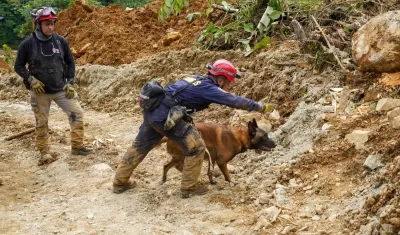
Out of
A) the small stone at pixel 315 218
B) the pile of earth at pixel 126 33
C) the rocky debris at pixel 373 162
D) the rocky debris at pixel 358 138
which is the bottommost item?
the pile of earth at pixel 126 33

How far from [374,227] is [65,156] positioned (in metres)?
5.23

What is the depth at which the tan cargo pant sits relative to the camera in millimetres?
7973

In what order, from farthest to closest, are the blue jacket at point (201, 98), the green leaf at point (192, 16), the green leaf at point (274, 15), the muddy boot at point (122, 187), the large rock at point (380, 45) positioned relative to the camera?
the green leaf at point (192, 16), the green leaf at point (274, 15), the large rock at point (380, 45), the muddy boot at point (122, 187), the blue jacket at point (201, 98)

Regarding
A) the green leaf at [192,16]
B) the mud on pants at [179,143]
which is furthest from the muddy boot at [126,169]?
the green leaf at [192,16]

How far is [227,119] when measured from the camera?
9.02 metres

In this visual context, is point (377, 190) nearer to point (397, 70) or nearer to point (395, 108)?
point (395, 108)

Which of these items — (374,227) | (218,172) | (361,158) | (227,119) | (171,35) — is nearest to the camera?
(374,227)

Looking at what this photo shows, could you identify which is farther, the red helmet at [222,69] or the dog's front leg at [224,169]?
the dog's front leg at [224,169]

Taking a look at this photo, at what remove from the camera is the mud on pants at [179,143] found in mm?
6145

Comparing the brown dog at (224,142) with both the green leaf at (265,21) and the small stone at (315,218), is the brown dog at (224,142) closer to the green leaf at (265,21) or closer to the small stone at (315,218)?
the small stone at (315,218)

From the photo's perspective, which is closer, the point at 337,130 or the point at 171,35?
the point at 337,130

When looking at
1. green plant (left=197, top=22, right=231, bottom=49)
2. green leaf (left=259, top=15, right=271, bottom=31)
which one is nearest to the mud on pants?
green leaf (left=259, top=15, right=271, bottom=31)

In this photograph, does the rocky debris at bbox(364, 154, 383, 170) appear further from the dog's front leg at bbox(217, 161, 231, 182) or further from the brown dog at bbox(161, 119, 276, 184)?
the dog's front leg at bbox(217, 161, 231, 182)

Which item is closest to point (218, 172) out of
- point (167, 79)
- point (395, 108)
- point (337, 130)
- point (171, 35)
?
point (337, 130)
